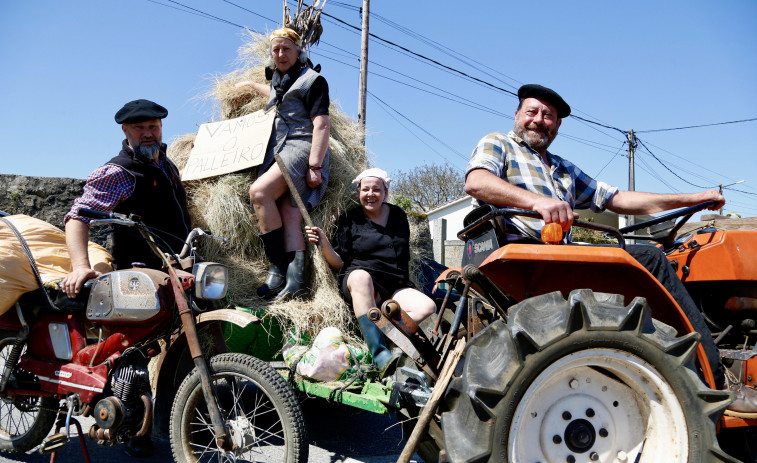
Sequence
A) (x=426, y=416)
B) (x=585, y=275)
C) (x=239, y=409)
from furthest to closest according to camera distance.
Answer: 1. (x=239, y=409)
2. (x=585, y=275)
3. (x=426, y=416)

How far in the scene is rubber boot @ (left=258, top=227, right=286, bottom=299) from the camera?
3.71 meters

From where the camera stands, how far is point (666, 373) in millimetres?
2096

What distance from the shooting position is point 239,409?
9.16 ft

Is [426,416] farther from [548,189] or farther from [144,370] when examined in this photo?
[144,370]

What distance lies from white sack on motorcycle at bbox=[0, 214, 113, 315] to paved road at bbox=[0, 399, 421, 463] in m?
1.00

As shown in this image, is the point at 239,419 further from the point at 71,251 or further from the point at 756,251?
the point at 756,251

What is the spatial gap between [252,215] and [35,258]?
1.33m

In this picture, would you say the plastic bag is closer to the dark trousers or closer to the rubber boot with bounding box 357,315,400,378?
the rubber boot with bounding box 357,315,400,378

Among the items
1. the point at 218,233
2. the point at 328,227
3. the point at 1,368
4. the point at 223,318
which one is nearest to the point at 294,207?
the point at 328,227

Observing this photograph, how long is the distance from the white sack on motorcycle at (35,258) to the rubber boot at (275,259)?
38.5 inches

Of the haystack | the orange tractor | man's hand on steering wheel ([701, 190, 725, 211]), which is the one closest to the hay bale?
the haystack

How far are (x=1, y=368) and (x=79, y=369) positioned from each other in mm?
947

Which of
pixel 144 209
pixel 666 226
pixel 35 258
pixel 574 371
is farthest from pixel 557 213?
pixel 35 258

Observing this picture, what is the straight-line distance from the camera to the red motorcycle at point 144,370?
107 inches
